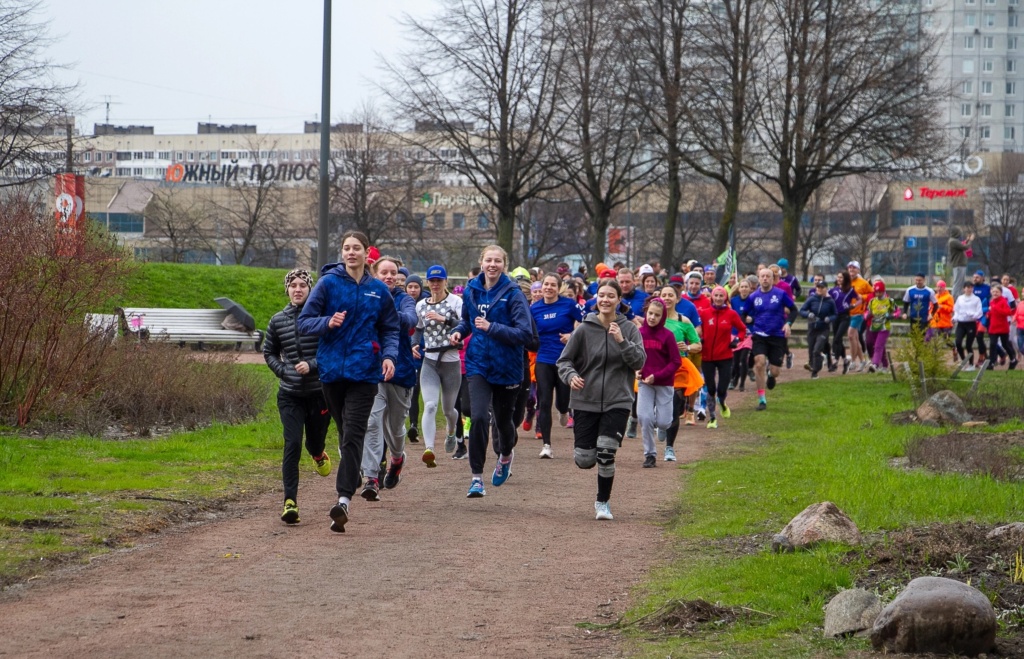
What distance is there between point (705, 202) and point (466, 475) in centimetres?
5665

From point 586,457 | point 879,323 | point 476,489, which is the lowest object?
point 476,489

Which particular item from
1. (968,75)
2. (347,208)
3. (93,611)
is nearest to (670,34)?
(347,208)

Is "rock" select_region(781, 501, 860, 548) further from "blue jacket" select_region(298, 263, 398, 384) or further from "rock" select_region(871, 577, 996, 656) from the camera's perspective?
"blue jacket" select_region(298, 263, 398, 384)

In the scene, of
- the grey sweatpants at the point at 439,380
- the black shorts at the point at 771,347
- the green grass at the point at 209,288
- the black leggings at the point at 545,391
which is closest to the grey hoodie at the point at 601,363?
the grey sweatpants at the point at 439,380

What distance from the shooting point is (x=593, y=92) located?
38438mm

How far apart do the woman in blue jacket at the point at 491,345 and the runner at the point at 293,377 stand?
57.3 inches

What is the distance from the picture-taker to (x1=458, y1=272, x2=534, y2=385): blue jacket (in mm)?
10617

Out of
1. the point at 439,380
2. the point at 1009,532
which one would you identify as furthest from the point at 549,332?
the point at 1009,532

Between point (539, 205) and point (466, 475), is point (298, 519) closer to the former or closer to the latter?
point (466, 475)

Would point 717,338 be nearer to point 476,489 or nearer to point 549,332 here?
point 549,332

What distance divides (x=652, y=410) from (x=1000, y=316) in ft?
59.1

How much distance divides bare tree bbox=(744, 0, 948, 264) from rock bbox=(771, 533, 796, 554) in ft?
Answer: 92.6

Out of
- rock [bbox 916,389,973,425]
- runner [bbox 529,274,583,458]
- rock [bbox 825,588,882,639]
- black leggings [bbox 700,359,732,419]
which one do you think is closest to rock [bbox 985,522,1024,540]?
rock [bbox 825,588,882,639]

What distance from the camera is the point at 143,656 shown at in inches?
227
